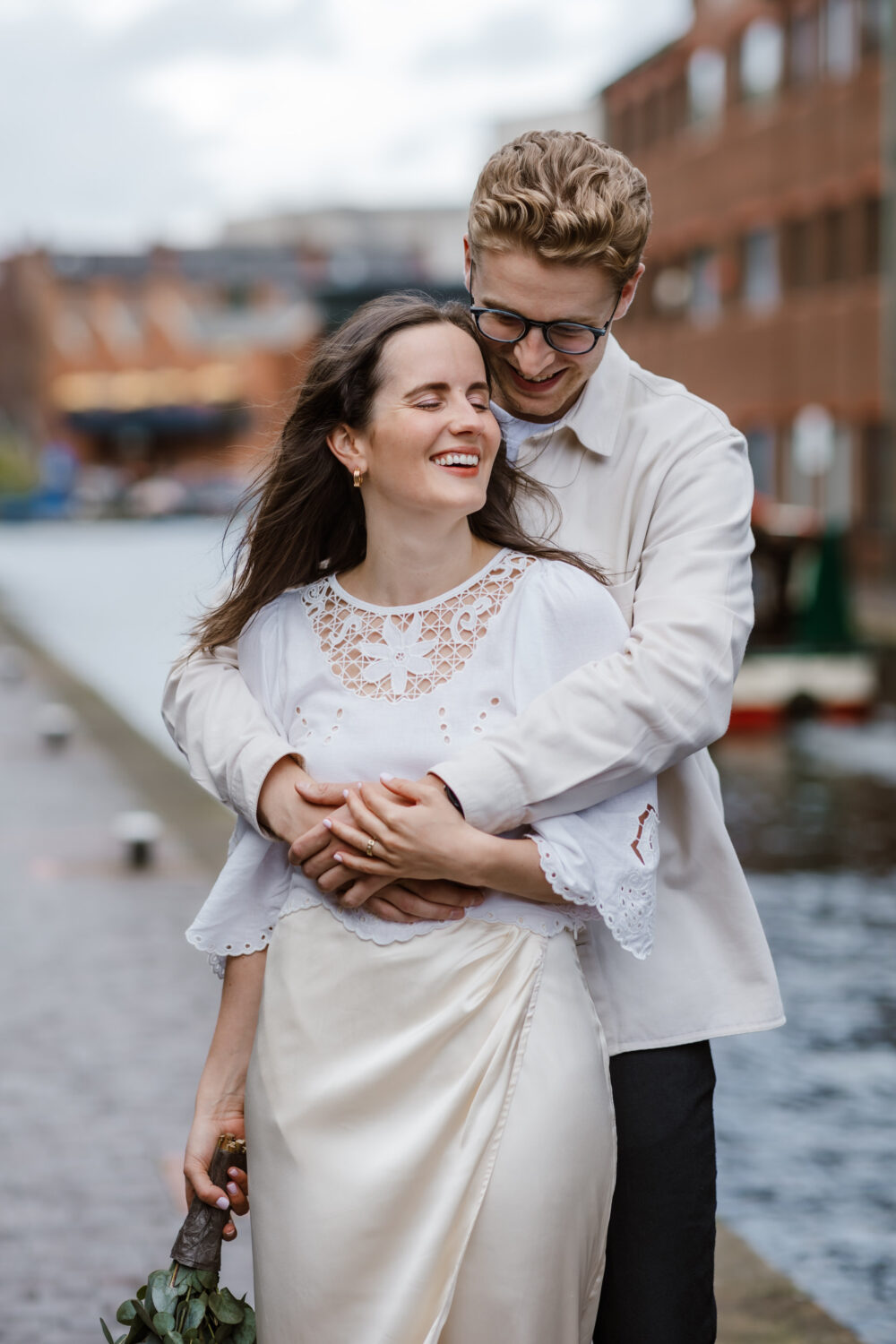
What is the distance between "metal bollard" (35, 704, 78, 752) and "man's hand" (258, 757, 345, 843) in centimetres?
1130

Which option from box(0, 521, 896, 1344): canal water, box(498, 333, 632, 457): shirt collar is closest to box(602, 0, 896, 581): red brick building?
box(0, 521, 896, 1344): canal water

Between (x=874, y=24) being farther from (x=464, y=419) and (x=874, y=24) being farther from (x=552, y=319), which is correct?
(x=464, y=419)

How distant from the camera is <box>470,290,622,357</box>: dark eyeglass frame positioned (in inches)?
100

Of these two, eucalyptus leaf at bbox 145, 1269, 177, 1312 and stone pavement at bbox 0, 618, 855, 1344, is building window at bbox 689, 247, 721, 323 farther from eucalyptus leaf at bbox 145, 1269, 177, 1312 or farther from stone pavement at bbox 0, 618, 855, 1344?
eucalyptus leaf at bbox 145, 1269, 177, 1312

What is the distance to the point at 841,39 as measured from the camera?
32.7m

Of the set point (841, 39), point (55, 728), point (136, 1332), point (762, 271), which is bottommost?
point (55, 728)

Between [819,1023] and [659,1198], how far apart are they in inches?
168

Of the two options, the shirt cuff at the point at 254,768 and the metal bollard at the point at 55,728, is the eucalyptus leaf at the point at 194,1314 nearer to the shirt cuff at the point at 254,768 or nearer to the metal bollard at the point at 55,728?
the shirt cuff at the point at 254,768

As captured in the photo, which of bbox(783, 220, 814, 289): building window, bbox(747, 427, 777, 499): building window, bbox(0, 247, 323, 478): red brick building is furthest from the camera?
bbox(0, 247, 323, 478): red brick building

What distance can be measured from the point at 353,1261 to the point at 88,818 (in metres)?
8.56

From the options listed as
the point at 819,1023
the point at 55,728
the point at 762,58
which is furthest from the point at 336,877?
the point at 762,58

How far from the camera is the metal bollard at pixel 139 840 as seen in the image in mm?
9344

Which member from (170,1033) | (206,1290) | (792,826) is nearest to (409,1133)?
(206,1290)

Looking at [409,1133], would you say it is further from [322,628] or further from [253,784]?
[322,628]
